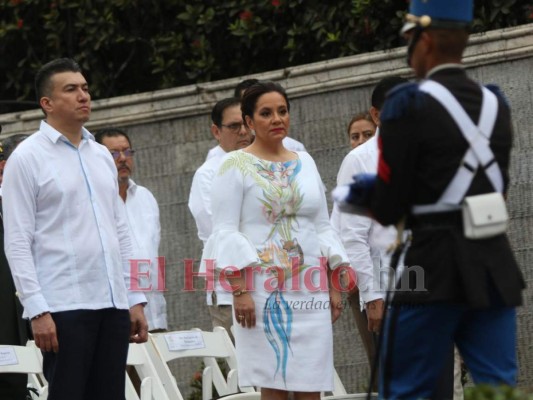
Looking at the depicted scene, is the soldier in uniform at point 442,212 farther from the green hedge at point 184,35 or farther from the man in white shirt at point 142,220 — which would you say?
the green hedge at point 184,35

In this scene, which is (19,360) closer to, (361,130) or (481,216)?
(361,130)

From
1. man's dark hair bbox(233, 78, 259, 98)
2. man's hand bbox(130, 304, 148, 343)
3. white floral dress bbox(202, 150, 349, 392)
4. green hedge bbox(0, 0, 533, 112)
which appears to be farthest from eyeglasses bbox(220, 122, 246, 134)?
man's hand bbox(130, 304, 148, 343)

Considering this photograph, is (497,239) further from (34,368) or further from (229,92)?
(229,92)

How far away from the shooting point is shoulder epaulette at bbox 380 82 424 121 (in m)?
5.64

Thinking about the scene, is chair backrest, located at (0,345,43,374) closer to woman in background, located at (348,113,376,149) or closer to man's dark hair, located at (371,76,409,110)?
man's dark hair, located at (371,76,409,110)

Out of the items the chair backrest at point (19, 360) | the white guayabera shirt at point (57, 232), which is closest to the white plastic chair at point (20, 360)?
the chair backrest at point (19, 360)

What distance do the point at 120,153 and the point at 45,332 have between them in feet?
11.7

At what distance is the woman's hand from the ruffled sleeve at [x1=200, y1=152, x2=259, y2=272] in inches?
6.4

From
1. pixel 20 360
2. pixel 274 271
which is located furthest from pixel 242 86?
pixel 20 360

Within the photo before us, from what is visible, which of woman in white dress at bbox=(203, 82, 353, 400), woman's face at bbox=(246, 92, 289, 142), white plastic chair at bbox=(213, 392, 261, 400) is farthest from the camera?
white plastic chair at bbox=(213, 392, 261, 400)

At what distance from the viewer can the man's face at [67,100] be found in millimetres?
7680

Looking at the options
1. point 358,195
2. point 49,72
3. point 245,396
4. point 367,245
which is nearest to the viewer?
point 358,195

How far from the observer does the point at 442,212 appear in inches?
223

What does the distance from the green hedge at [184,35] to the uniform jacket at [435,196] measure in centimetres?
551
